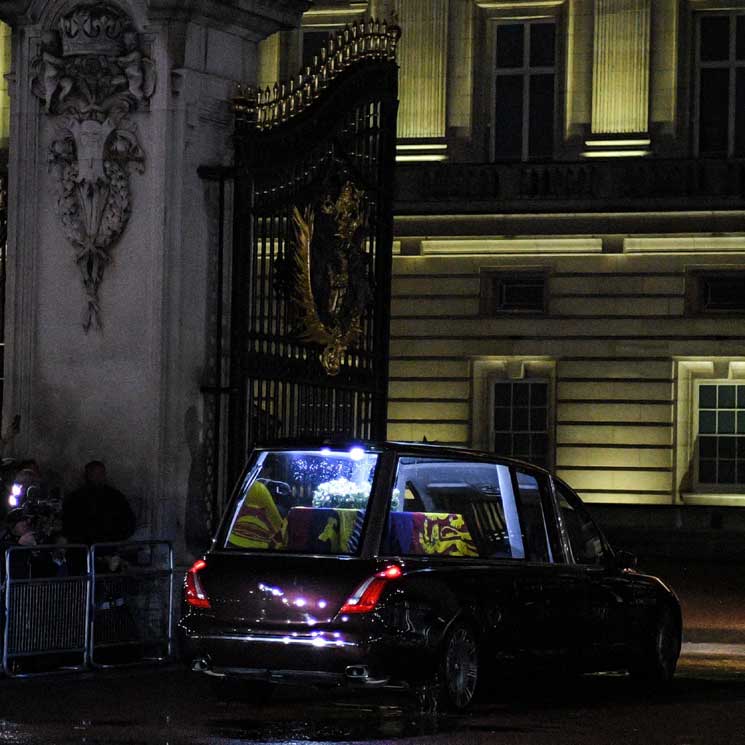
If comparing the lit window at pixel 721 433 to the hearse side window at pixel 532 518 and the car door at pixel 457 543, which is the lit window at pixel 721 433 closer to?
the hearse side window at pixel 532 518

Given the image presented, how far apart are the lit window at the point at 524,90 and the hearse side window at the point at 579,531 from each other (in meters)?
28.5

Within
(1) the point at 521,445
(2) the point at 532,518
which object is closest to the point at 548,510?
(2) the point at 532,518

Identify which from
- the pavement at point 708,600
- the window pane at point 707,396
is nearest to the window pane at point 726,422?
the window pane at point 707,396

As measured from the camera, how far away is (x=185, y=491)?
52.0 feet

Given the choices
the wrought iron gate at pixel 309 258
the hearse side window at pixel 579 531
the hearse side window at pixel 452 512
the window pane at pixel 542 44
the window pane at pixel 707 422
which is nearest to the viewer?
the hearse side window at pixel 452 512

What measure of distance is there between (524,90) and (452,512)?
1210 inches

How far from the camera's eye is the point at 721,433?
1661 inches

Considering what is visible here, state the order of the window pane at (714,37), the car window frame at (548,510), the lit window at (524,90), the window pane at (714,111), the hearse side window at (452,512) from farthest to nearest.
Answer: the lit window at (524,90) → the window pane at (714,37) → the window pane at (714,111) → the car window frame at (548,510) → the hearse side window at (452,512)

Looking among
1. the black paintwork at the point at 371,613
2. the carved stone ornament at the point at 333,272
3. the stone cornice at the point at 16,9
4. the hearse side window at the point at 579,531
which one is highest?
the stone cornice at the point at 16,9

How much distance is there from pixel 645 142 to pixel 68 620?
92.9ft

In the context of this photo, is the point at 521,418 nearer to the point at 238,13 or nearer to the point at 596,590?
the point at 238,13

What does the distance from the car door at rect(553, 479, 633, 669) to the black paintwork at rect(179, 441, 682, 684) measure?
16.3 inches

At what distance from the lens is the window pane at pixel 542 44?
43781 millimetres

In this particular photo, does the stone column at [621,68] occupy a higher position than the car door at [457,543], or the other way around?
the stone column at [621,68]
